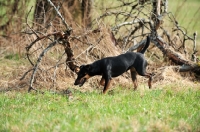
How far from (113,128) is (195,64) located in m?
5.25

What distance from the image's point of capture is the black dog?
845 cm

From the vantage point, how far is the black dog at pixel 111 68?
8.45 m

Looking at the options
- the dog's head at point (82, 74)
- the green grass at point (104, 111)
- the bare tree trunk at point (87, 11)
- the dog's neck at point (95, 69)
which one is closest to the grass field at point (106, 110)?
the green grass at point (104, 111)

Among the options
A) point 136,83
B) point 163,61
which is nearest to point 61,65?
point 136,83

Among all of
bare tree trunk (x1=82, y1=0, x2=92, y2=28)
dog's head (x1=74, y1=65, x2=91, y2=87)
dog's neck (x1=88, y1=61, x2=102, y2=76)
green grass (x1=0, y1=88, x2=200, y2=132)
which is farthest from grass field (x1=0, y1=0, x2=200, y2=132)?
bare tree trunk (x1=82, y1=0, x2=92, y2=28)

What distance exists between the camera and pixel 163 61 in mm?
11102

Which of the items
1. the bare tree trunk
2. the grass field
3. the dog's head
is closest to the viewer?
the grass field

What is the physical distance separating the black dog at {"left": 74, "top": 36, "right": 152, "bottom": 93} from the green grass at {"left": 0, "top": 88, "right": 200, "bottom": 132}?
1.05 ft

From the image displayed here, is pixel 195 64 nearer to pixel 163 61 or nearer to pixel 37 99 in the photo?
pixel 163 61

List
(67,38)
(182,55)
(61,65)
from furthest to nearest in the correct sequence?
1. (182,55)
2. (61,65)
3. (67,38)

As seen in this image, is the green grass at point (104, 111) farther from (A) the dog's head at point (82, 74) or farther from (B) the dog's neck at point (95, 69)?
(B) the dog's neck at point (95, 69)

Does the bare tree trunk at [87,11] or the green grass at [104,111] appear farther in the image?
the bare tree trunk at [87,11]

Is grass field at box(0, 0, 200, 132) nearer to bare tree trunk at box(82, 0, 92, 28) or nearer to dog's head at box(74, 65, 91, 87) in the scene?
dog's head at box(74, 65, 91, 87)

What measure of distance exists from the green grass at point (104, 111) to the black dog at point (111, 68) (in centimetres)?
32
